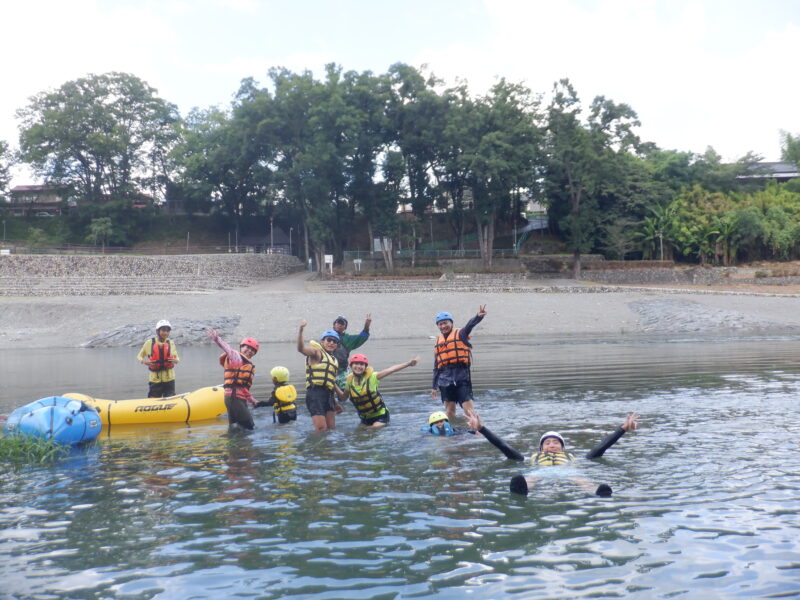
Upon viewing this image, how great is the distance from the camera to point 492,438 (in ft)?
28.4

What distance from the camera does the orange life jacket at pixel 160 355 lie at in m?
14.1

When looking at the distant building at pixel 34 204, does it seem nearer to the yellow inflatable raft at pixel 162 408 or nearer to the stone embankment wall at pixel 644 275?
the stone embankment wall at pixel 644 275

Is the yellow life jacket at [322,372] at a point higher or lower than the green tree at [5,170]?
lower

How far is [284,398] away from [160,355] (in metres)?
2.93

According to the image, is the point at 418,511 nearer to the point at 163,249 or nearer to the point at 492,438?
the point at 492,438

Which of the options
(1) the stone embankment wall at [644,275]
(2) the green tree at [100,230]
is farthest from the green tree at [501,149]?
(2) the green tree at [100,230]

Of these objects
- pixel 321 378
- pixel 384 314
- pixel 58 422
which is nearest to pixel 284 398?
pixel 321 378

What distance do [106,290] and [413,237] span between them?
22127mm

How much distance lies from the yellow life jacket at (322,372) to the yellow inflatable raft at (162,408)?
2832 millimetres

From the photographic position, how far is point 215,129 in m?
65.2

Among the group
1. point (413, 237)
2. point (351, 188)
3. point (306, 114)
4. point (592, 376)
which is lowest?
point (592, 376)

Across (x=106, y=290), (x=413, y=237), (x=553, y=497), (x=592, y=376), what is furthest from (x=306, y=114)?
(x=553, y=497)

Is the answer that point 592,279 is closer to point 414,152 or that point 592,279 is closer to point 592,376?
point 414,152

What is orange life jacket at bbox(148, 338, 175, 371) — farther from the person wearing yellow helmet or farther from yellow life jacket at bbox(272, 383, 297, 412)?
yellow life jacket at bbox(272, 383, 297, 412)
